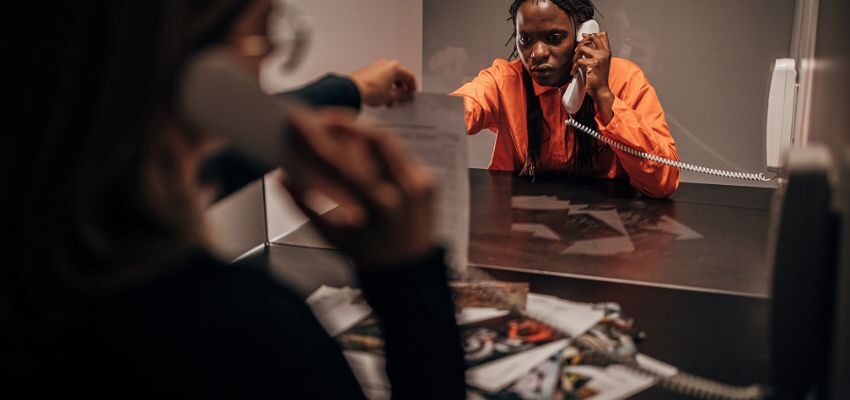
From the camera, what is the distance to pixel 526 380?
83 centimetres

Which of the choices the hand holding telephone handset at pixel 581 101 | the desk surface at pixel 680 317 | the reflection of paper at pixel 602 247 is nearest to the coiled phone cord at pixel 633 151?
the hand holding telephone handset at pixel 581 101

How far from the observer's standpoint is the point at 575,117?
192 cm

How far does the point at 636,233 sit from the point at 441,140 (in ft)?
2.29

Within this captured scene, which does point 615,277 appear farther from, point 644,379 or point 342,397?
point 342,397

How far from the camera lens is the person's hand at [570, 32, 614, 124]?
178 centimetres

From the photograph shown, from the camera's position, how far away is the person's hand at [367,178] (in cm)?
44

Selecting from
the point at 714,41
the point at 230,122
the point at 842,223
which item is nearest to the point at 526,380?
the point at 842,223

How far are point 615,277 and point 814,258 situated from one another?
62 cm

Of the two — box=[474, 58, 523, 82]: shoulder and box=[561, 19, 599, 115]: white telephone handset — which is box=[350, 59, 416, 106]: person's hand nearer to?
box=[561, 19, 599, 115]: white telephone handset

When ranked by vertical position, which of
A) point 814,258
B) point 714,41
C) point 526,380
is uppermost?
point 714,41

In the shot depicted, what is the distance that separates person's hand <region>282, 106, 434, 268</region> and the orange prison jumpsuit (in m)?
1.34

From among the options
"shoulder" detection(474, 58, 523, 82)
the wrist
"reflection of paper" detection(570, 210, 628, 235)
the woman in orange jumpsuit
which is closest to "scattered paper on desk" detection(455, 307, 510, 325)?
"reflection of paper" detection(570, 210, 628, 235)

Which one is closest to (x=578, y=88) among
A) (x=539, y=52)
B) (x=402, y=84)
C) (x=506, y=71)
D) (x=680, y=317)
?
(x=539, y=52)

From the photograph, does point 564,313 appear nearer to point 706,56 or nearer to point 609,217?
point 609,217
